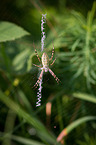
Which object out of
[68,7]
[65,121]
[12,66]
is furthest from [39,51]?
[68,7]

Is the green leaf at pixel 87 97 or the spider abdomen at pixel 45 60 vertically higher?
the spider abdomen at pixel 45 60

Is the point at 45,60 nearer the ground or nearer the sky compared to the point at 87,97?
nearer the sky

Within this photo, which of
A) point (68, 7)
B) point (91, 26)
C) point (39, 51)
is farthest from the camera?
point (68, 7)

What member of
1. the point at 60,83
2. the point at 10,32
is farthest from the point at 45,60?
the point at 60,83

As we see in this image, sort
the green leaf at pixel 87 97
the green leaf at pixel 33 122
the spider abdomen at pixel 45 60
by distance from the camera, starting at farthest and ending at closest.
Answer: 1. the green leaf at pixel 87 97
2. the green leaf at pixel 33 122
3. the spider abdomen at pixel 45 60

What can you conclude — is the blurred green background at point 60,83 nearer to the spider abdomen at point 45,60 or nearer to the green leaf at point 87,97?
the green leaf at point 87,97

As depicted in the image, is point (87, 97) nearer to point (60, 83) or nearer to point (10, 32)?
point (60, 83)

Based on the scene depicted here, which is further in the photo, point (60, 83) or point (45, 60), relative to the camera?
point (60, 83)

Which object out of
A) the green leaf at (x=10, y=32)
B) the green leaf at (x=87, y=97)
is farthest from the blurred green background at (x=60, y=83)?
the green leaf at (x=10, y=32)

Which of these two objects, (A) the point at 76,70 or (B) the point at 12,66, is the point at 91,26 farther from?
(B) the point at 12,66
